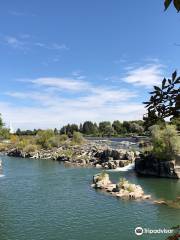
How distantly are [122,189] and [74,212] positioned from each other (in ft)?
34.6

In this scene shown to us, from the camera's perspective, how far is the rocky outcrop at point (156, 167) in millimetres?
57312

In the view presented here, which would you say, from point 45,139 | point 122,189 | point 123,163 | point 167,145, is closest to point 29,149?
point 45,139

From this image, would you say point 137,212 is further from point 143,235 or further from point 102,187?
point 102,187

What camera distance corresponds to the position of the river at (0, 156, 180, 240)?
93.3 ft

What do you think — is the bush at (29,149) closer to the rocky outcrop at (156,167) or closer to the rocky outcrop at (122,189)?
the rocky outcrop at (156,167)

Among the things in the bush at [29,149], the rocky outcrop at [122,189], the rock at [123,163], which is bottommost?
the rocky outcrop at [122,189]

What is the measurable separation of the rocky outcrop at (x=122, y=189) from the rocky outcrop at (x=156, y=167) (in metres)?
13.6

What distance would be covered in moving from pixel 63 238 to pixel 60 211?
7868mm

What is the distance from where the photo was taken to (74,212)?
34.4m

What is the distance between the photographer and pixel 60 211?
35.0 metres

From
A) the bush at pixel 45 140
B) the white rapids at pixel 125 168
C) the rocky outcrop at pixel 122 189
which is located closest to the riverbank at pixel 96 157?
the white rapids at pixel 125 168

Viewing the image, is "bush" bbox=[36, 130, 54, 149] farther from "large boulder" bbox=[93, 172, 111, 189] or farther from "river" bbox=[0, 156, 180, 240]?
"large boulder" bbox=[93, 172, 111, 189]

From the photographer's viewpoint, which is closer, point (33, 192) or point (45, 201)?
point (45, 201)

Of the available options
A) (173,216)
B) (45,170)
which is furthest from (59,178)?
(173,216)
